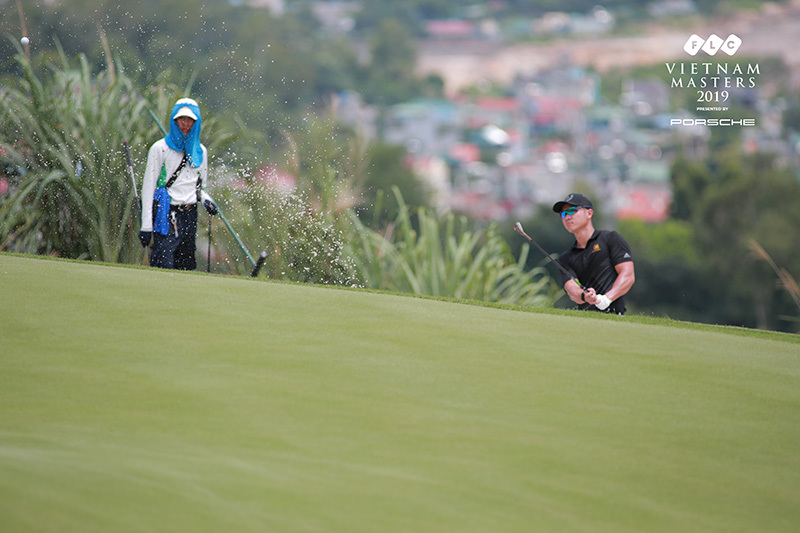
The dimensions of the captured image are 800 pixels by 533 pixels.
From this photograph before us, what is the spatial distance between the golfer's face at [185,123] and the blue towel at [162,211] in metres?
0.45

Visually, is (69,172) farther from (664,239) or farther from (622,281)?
(664,239)

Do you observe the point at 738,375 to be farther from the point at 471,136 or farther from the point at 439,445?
the point at 471,136

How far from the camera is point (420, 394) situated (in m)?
4.10

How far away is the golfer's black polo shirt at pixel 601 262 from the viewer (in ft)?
22.5

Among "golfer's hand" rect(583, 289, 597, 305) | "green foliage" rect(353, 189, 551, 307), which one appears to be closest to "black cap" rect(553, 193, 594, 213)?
"golfer's hand" rect(583, 289, 597, 305)

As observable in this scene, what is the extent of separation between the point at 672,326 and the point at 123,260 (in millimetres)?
5041

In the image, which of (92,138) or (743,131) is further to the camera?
(743,131)

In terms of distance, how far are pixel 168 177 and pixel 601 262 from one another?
3.25 metres


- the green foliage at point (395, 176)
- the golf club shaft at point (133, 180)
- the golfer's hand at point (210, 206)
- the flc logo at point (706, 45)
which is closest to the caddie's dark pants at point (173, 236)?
the golfer's hand at point (210, 206)

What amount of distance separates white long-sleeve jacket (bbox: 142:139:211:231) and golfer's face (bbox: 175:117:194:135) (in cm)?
16

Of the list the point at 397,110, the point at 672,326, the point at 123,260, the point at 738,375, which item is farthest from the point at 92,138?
the point at 397,110

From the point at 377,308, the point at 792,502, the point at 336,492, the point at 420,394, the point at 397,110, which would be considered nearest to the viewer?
the point at 336,492

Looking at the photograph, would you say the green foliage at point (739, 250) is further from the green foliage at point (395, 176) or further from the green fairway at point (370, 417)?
the green fairway at point (370, 417)

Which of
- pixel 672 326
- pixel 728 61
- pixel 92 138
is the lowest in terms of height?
pixel 672 326
